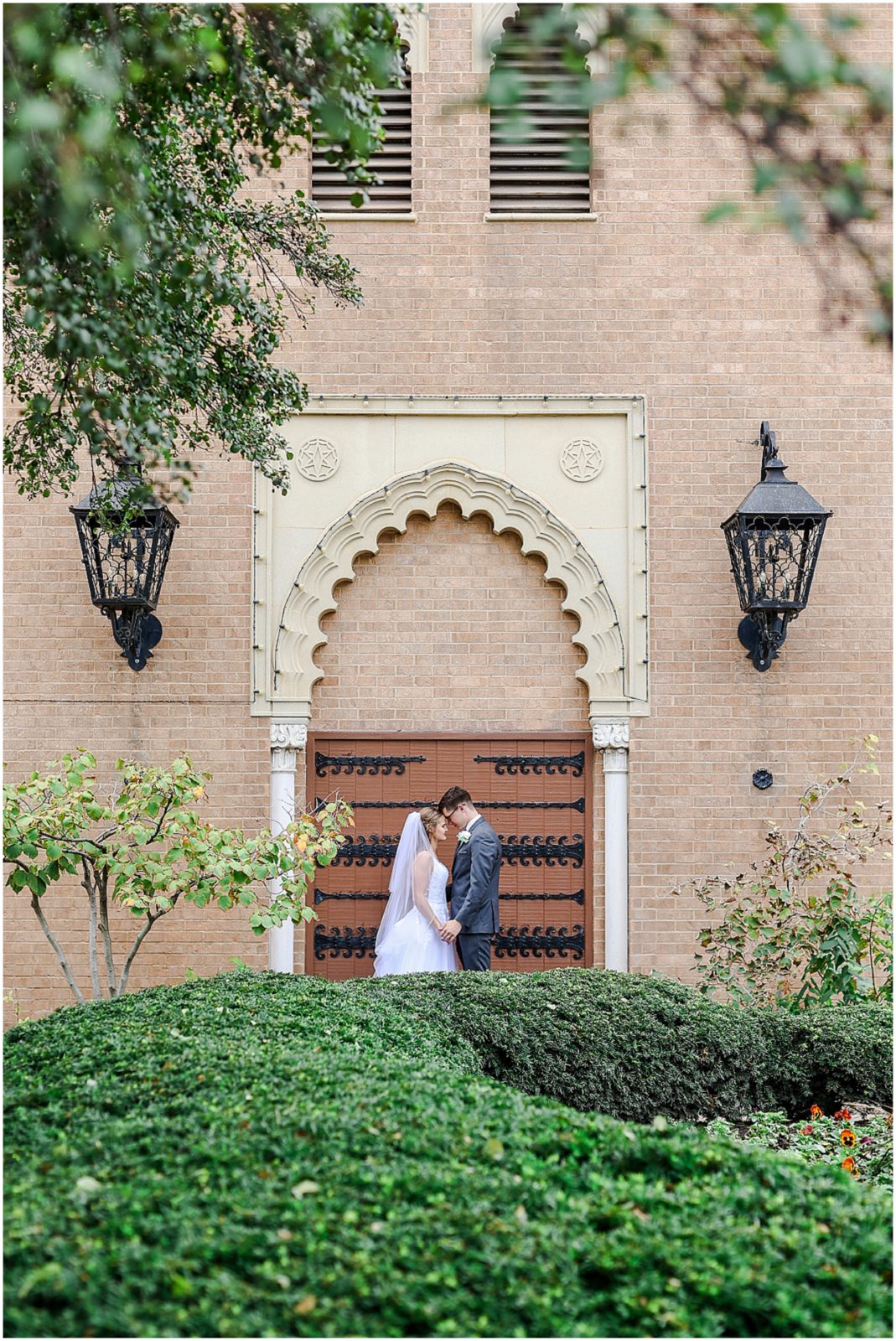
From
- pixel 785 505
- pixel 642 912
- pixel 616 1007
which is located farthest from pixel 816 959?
pixel 785 505

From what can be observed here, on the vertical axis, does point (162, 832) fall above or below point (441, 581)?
below

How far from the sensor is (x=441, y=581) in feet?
29.0

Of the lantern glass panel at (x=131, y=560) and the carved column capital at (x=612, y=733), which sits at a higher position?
the lantern glass panel at (x=131, y=560)

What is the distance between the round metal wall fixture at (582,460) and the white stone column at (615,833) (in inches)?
69.1

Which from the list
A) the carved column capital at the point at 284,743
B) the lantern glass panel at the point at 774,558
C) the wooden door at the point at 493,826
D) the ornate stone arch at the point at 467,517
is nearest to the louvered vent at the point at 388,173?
the ornate stone arch at the point at 467,517

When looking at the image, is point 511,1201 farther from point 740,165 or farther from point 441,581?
point 740,165

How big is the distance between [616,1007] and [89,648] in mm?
4643

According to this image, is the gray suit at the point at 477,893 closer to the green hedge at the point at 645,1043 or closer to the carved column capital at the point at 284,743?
the carved column capital at the point at 284,743

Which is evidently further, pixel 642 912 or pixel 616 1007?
pixel 642 912

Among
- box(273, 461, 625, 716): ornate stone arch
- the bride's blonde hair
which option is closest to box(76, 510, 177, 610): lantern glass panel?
box(273, 461, 625, 716): ornate stone arch

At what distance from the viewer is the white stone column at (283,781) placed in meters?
8.49

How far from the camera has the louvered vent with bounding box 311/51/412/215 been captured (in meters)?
8.84

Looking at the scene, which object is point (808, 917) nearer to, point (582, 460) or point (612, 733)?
point (612, 733)

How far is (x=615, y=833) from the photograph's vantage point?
28.2ft
